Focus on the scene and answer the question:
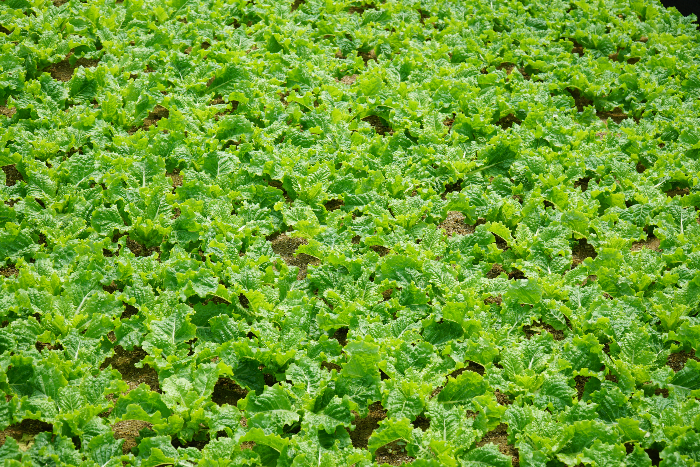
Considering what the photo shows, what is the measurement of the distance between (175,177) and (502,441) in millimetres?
2803

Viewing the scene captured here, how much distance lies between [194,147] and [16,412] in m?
2.21

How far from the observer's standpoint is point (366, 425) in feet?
11.6

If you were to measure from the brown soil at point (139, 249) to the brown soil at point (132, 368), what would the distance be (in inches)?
27.4

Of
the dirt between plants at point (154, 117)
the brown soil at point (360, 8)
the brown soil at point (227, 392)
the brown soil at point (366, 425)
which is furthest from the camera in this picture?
the brown soil at point (360, 8)

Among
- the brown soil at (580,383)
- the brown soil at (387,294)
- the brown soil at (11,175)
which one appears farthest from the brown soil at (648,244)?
the brown soil at (11,175)

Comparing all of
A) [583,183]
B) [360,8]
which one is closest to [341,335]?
[583,183]

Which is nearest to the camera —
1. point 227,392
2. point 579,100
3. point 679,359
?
point 227,392

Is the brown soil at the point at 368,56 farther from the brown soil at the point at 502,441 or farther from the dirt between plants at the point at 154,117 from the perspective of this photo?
the brown soil at the point at 502,441

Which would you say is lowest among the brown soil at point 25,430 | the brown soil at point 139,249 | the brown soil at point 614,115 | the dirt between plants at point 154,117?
the brown soil at point 25,430

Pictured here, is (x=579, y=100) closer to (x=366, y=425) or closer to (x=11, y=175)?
(x=366, y=425)

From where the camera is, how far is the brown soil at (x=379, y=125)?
542cm

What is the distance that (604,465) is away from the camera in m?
3.17

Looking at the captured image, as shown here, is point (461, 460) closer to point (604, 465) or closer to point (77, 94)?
point (604, 465)

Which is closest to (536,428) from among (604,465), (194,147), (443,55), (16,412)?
(604,465)
